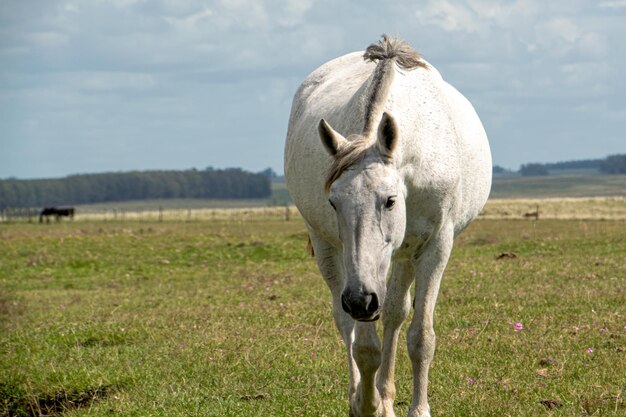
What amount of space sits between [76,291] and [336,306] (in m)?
14.1

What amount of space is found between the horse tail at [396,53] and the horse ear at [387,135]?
1476 millimetres

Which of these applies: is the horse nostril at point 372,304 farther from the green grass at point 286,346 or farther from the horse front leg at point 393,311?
the green grass at point 286,346

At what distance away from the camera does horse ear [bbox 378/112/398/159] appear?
5734mm

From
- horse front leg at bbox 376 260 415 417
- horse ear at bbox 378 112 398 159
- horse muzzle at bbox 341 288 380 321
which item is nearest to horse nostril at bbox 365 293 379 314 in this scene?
horse muzzle at bbox 341 288 380 321

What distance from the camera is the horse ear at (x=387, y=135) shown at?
5.73m

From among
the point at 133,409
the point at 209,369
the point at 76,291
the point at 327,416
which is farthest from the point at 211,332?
the point at 76,291

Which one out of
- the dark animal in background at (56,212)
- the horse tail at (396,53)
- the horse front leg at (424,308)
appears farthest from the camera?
the dark animal in background at (56,212)

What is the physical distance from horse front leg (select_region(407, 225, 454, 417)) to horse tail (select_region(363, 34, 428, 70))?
4.66 feet

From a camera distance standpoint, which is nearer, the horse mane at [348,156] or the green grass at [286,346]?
the horse mane at [348,156]

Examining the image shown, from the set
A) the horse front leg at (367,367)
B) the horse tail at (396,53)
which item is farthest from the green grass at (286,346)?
the horse tail at (396,53)

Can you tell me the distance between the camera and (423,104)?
22.6 ft

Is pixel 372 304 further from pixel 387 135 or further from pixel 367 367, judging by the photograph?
pixel 367 367

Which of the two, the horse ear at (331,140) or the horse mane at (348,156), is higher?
the horse ear at (331,140)

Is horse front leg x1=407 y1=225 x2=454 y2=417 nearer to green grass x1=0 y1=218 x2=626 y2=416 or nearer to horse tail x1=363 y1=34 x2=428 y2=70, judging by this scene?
green grass x1=0 y1=218 x2=626 y2=416
